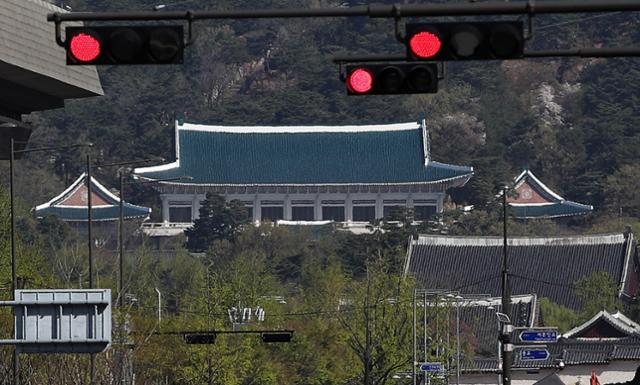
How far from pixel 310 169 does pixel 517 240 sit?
39.0 metres

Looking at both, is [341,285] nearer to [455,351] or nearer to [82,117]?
[455,351]

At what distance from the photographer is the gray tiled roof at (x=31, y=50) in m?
44.8

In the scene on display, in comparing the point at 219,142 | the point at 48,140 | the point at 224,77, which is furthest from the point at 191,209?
the point at 224,77

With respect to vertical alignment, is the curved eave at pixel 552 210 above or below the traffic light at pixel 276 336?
above

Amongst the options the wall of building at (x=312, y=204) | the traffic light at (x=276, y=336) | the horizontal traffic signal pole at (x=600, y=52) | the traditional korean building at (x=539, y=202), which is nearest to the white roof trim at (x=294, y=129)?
the wall of building at (x=312, y=204)

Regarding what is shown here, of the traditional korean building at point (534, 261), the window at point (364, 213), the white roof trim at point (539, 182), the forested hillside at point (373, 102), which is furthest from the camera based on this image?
the forested hillside at point (373, 102)

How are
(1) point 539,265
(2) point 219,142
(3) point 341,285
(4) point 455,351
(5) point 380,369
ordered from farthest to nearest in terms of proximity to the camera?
(2) point 219,142 < (1) point 539,265 < (3) point 341,285 < (4) point 455,351 < (5) point 380,369

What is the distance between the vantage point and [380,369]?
70.7 m

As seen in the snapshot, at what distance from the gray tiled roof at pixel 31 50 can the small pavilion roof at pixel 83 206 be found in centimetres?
9282

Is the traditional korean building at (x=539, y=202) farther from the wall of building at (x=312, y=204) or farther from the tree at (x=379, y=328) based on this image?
the tree at (x=379, y=328)

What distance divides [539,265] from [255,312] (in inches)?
1290

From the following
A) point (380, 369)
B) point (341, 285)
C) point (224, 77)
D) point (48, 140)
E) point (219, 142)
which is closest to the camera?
point (380, 369)

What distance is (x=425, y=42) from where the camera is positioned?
65.2 ft

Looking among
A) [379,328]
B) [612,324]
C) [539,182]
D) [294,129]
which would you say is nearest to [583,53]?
[379,328]
